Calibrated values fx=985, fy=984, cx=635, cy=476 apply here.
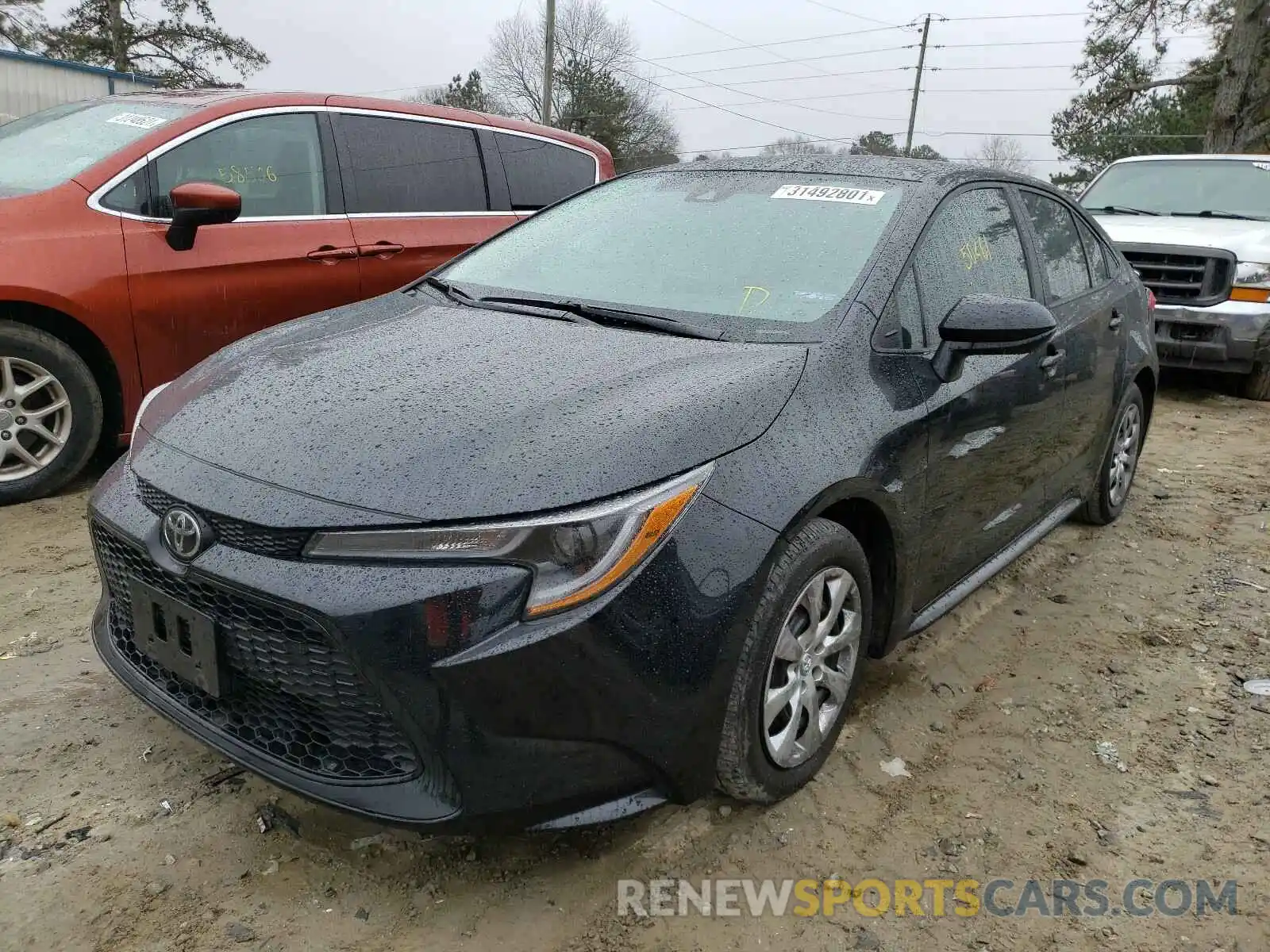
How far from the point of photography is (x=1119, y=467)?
4.63 meters

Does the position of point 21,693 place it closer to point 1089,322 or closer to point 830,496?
point 830,496

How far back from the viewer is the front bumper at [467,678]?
1.81 meters

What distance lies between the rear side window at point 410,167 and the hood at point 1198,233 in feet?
15.5

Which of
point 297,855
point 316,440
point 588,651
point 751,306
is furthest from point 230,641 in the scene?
point 751,306

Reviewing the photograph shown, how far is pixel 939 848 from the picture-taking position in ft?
7.80

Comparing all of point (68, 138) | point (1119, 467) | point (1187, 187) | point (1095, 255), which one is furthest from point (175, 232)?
point (1187, 187)

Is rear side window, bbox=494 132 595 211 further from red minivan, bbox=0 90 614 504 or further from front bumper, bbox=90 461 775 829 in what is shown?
front bumper, bbox=90 461 775 829

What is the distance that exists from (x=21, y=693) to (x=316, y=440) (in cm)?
148

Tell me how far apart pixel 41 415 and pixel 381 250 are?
67.2 inches

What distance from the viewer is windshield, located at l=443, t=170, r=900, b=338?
270cm

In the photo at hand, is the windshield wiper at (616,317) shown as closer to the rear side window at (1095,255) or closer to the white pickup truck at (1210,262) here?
the rear side window at (1095,255)

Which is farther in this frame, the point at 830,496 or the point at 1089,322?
the point at 1089,322

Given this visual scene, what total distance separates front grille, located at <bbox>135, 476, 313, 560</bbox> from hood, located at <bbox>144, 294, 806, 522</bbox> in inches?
3.6

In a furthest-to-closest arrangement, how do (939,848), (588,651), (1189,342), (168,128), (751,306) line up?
1. (1189,342)
2. (168,128)
3. (751,306)
4. (939,848)
5. (588,651)
